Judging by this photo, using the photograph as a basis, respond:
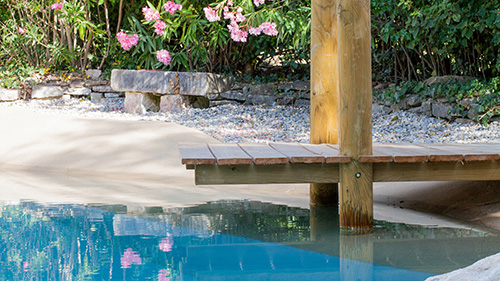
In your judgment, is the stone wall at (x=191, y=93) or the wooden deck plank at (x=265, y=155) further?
the stone wall at (x=191, y=93)

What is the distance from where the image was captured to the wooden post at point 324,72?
13.5 feet

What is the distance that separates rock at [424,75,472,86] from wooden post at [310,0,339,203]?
11.3ft

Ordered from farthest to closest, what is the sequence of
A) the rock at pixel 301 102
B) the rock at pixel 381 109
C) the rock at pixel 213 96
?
the rock at pixel 213 96
the rock at pixel 301 102
the rock at pixel 381 109

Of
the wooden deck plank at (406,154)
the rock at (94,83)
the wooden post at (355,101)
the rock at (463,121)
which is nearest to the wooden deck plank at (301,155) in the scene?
the wooden post at (355,101)

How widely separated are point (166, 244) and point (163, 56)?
19.1 feet

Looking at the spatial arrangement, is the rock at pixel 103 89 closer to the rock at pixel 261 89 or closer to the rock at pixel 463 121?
the rock at pixel 261 89

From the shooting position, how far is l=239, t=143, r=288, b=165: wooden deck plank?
323cm

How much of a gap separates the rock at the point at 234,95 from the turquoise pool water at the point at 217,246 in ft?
15.5

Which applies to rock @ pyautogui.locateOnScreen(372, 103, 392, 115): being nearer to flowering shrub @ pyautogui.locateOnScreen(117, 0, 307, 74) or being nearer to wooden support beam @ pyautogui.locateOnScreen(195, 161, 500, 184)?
flowering shrub @ pyautogui.locateOnScreen(117, 0, 307, 74)

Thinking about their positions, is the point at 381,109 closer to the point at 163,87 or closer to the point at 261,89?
the point at 261,89

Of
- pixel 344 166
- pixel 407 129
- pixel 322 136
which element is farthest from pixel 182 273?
pixel 407 129

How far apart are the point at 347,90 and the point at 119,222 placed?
1.80 metres

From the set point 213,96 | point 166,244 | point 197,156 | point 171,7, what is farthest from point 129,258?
point 213,96

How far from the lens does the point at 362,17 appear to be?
3.26 meters
